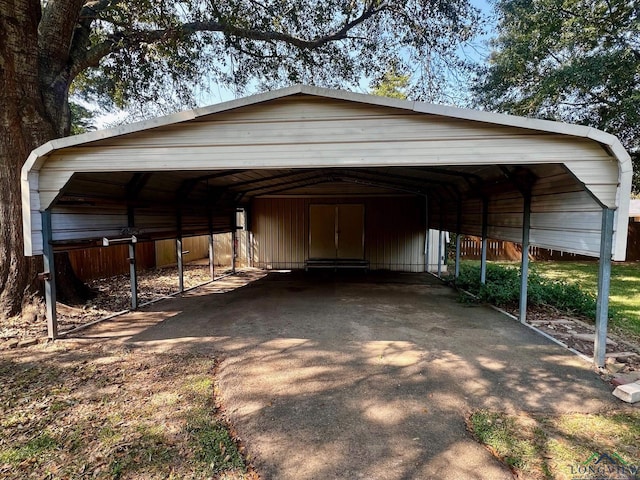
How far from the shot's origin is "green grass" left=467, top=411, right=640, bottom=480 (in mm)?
1954

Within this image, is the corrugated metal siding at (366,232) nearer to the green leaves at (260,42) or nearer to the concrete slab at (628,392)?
the green leaves at (260,42)

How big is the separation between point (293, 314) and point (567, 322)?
411 centimetres

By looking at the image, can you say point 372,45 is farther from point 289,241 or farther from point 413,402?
point 413,402

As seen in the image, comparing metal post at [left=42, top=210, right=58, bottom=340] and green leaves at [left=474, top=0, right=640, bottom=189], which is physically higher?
green leaves at [left=474, top=0, right=640, bottom=189]

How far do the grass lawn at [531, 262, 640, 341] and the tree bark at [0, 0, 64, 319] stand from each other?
8.25 meters

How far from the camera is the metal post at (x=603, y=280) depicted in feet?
10.0

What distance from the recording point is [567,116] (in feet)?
32.5

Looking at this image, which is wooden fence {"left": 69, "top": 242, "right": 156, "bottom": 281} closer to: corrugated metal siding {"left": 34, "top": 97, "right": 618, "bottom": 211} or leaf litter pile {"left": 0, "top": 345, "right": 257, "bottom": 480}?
leaf litter pile {"left": 0, "top": 345, "right": 257, "bottom": 480}

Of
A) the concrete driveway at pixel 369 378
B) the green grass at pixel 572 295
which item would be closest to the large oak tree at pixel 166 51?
the concrete driveway at pixel 369 378

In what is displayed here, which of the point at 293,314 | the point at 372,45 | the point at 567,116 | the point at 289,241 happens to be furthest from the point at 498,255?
the point at 293,314

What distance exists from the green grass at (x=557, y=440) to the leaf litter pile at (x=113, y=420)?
1587mm

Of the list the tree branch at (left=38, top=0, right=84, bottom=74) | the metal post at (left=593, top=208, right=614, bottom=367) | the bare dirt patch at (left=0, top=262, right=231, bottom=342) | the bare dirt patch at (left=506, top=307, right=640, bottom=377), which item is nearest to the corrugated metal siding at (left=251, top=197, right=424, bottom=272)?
the bare dirt patch at (left=0, top=262, right=231, bottom=342)

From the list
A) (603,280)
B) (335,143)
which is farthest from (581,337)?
(335,143)

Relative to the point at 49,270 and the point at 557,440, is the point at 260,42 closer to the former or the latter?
the point at 49,270
